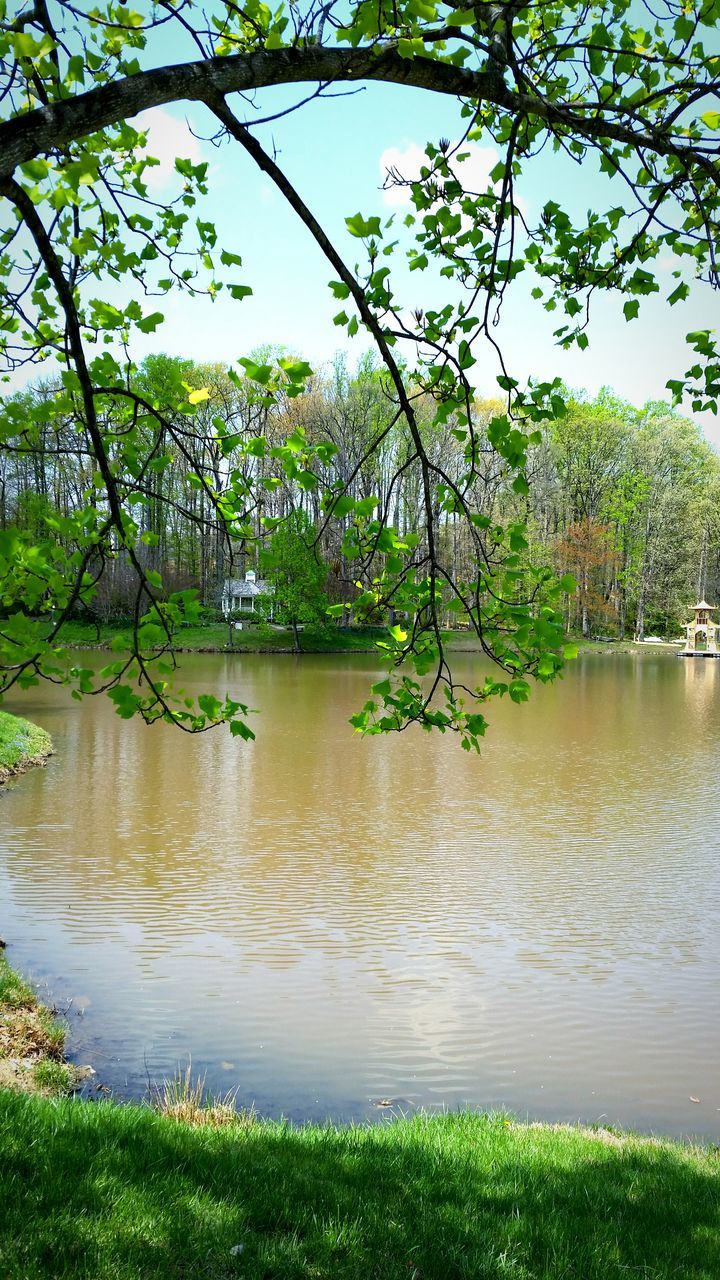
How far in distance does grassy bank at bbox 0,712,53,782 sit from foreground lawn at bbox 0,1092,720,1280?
12.7m

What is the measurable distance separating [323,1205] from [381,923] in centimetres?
609

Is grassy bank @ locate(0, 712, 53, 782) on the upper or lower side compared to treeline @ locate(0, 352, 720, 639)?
lower

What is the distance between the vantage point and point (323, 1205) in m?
3.66

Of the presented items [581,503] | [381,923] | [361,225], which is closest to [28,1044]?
[381,923]

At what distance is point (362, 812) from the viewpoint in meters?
14.6

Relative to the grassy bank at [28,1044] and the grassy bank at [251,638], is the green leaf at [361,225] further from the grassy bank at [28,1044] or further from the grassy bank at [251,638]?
the grassy bank at [251,638]

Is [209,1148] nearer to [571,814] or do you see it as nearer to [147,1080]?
[147,1080]

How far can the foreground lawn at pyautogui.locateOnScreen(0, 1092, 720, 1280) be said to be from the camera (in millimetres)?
3135

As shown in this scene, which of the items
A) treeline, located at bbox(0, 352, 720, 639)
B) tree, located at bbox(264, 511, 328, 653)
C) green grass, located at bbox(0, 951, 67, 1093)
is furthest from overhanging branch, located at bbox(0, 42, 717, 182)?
treeline, located at bbox(0, 352, 720, 639)

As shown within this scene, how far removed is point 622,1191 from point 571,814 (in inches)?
426

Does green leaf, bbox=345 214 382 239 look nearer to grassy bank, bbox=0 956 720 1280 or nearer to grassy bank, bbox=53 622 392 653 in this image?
grassy bank, bbox=0 956 720 1280

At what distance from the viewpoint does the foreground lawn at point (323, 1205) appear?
313 cm

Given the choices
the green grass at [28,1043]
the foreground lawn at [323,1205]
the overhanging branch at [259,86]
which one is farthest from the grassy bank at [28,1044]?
the overhanging branch at [259,86]

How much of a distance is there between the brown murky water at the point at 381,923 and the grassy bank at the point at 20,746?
37 cm
